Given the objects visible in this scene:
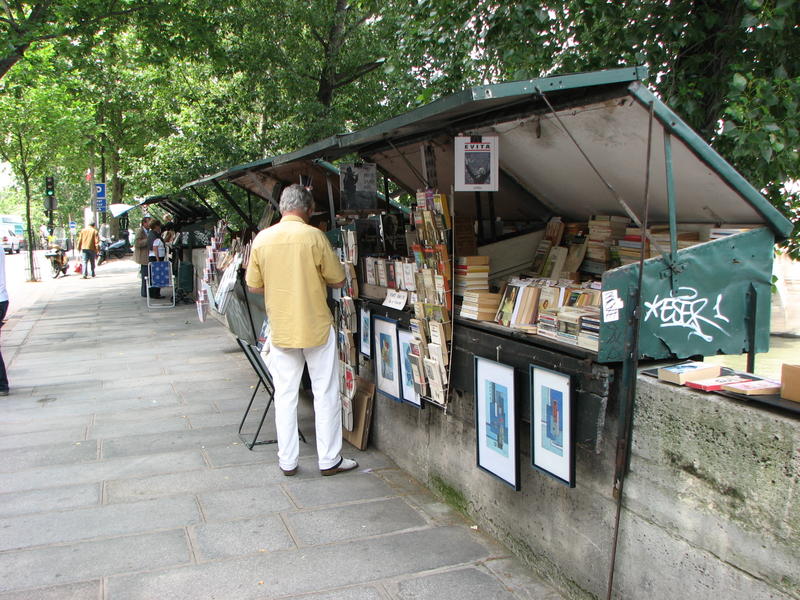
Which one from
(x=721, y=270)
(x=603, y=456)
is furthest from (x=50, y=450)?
(x=721, y=270)

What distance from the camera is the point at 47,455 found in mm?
5332

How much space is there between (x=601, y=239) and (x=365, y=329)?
184cm

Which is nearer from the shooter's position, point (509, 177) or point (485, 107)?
point (485, 107)

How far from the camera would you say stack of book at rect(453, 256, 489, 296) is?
3.99 metres

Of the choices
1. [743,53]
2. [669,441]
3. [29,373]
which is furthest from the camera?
[29,373]

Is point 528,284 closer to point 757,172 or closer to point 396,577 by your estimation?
point 396,577

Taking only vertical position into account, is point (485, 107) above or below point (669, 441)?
above

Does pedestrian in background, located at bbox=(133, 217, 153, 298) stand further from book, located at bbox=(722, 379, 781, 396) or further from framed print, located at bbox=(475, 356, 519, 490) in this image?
book, located at bbox=(722, 379, 781, 396)

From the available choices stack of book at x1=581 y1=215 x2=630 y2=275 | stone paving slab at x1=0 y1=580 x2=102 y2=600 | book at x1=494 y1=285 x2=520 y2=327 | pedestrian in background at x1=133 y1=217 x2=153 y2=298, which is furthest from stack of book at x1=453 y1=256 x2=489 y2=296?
pedestrian in background at x1=133 y1=217 x2=153 y2=298

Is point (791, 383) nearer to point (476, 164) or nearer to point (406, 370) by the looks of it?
point (476, 164)

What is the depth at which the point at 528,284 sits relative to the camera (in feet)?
12.0

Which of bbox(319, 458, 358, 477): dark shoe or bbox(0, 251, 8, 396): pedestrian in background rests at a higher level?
bbox(0, 251, 8, 396): pedestrian in background

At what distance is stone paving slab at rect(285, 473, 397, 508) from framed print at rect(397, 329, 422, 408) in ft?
1.95

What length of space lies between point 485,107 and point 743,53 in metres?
2.52
